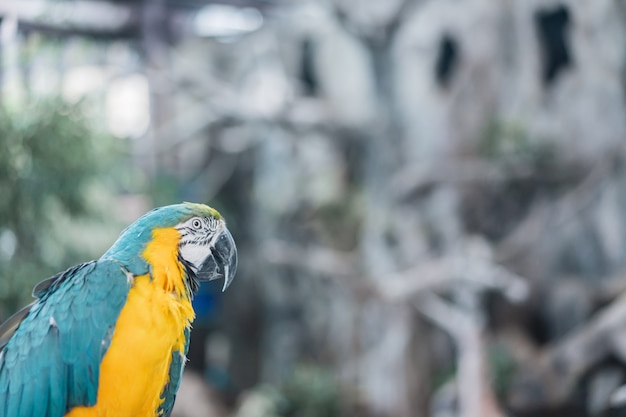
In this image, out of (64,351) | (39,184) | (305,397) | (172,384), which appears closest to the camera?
(64,351)

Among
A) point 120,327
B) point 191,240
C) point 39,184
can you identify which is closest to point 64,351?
point 120,327

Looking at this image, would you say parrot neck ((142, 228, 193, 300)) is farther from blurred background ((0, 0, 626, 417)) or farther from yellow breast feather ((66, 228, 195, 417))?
blurred background ((0, 0, 626, 417))

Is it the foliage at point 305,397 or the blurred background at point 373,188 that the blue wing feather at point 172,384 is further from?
the foliage at point 305,397

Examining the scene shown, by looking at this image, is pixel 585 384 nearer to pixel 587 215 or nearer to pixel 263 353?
pixel 587 215

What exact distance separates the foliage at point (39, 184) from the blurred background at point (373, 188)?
0.06 feet

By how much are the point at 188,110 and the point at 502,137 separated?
4997mm

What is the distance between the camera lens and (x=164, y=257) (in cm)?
155

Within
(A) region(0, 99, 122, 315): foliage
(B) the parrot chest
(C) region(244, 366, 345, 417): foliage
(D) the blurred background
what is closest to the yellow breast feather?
(B) the parrot chest

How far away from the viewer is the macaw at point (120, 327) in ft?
4.79

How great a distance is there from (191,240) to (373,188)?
585 centimetres

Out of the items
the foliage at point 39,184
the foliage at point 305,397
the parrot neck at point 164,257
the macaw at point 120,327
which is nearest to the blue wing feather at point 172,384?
the macaw at point 120,327

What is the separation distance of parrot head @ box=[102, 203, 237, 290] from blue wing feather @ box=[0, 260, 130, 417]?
77mm

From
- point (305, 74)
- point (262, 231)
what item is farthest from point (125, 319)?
point (305, 74)

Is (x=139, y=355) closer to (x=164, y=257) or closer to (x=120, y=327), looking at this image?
(x=120, y=327)
